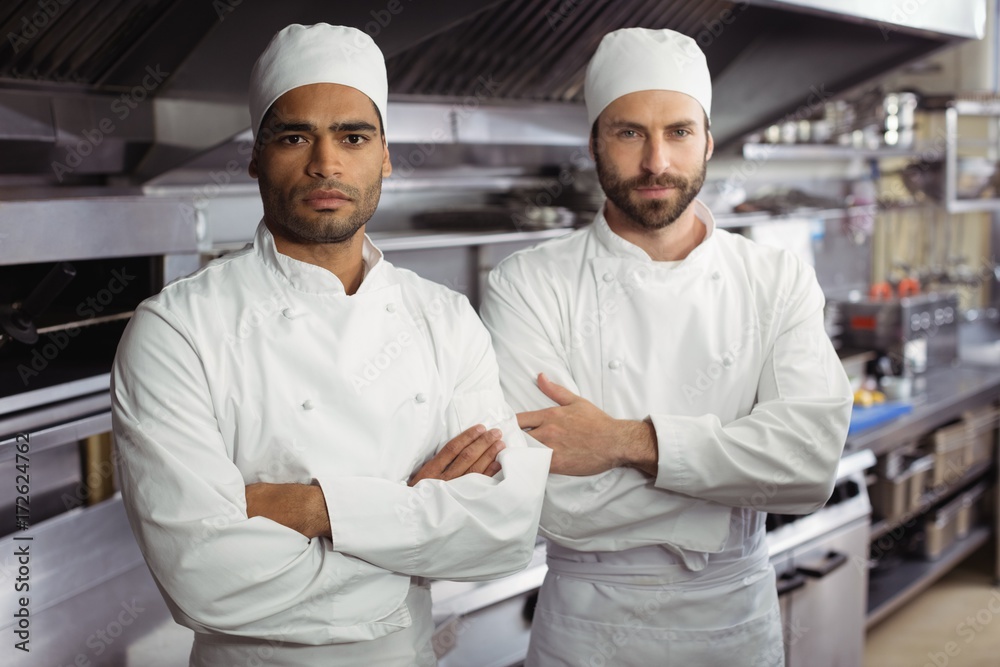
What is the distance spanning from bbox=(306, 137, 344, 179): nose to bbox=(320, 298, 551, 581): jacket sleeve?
36 centimetres

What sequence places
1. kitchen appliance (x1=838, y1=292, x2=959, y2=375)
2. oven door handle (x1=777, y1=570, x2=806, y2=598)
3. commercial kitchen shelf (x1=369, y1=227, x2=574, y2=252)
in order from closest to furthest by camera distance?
commercial kitchen shelf (x1=369, y1=227, x2=574, y2=252), oven door handle (x1=777, y1=570, x2=806, y2=598), kitchen appliance (x1=838, y1=292, x2=959, y2=375)

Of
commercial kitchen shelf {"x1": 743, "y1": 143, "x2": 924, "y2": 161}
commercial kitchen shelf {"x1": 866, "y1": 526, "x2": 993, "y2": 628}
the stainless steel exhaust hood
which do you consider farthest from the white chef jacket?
commercial kitchen shelf {"x1": 866, "y1": 526, "x2": 993, "y2": 628}

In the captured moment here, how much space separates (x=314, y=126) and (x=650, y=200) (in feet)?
2.14

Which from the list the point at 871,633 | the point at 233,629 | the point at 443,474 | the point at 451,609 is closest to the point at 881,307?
the point at 871,633

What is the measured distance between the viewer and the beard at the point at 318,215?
152cm

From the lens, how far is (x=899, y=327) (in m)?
4.37

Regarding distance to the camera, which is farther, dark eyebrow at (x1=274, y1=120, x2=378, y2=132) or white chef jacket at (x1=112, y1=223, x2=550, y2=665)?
dark eyebrow at (x1=274, y1=120, x2=378, y2=132)

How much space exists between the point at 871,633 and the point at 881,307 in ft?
4.64

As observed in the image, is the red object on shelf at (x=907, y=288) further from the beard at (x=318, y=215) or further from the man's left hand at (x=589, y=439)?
the beard at (x=318, y=215)

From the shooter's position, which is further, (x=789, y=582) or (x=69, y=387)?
(x=789, y=582)

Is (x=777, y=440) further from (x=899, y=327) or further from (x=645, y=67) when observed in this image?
(x=899, y=327)

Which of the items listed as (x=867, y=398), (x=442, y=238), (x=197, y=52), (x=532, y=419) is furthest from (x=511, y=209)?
(x=867, y=398)

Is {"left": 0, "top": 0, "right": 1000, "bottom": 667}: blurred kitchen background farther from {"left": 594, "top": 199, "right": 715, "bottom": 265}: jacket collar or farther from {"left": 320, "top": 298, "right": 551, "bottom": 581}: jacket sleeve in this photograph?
{"left": 320, "top": 298, "right": 551, "bottom": 581}: jacket sleeve

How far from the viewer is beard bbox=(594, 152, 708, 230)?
183 centimetres
